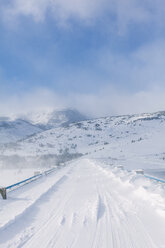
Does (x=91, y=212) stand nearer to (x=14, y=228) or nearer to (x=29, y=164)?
(x=14, y=228)

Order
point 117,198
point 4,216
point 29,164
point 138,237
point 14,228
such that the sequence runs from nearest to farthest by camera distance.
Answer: point 138,237 → point 14,228 → point 4,216 → point 117,198 → point 29,164

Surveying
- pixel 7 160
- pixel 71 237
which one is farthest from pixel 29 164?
pixel 71 237

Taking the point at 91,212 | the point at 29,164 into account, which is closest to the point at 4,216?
the point at 91,212

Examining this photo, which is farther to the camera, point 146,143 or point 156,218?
point 146,143

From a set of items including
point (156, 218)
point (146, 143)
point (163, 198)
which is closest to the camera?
→ point (156, 218)

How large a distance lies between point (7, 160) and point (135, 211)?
10739 cm

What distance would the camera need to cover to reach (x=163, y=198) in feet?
25.6

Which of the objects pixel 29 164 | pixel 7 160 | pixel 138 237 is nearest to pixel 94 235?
pixel 138 237

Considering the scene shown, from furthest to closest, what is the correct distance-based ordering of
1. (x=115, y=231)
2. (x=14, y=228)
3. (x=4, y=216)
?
(x=4, y=216) < (x=14, y=228) < (x=115, y=231)

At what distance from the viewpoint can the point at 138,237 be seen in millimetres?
5125

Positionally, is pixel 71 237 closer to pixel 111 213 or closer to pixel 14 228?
pixel 14 228

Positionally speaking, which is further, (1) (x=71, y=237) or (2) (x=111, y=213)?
(2) (x=111, y=213)

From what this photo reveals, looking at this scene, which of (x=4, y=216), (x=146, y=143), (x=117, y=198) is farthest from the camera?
(x=146, y=143)

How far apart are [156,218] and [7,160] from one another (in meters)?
108
